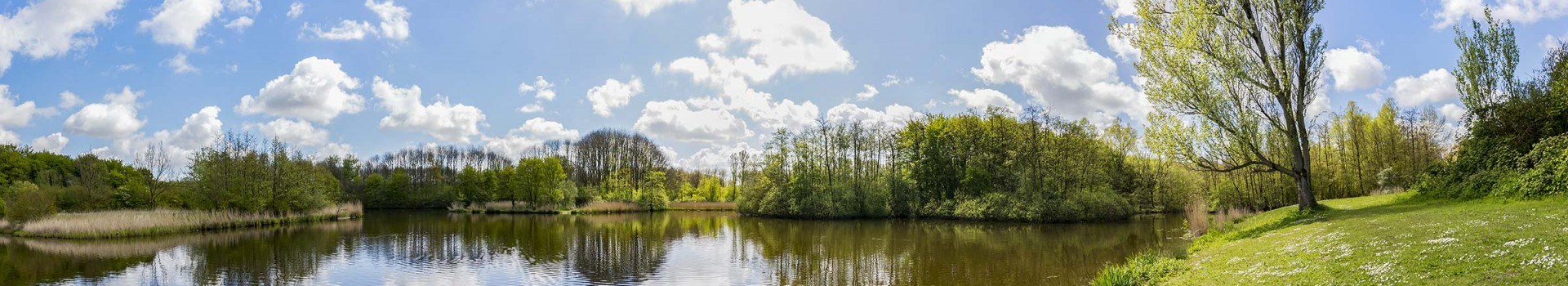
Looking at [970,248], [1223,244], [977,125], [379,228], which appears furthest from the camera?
[977,125]

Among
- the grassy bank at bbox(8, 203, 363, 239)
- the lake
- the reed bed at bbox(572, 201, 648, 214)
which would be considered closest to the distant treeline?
the lake

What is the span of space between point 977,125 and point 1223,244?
29.4m

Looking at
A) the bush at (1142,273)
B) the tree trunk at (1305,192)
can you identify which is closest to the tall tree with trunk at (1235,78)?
the tree trunk at (1305,192)

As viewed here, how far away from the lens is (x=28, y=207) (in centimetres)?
2875

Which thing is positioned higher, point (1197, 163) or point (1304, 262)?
point (1197, 163)

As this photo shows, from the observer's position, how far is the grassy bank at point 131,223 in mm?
27234

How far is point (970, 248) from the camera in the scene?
2225 cm

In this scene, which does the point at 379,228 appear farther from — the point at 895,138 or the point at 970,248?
the point at 895,138

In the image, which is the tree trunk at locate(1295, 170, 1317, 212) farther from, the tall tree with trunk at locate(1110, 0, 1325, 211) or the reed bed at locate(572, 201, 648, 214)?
the reed bed at locate(572, 201, 648, 214)

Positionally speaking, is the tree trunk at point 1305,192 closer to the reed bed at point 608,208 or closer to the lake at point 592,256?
the lake at point 592,256

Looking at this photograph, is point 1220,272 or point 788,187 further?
point 788,187

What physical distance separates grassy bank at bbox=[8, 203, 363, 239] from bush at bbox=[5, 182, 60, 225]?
0.32m

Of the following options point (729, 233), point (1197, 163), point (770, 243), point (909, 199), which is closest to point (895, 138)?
point (909, 199)

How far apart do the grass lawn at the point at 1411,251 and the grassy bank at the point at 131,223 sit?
3629 cm
